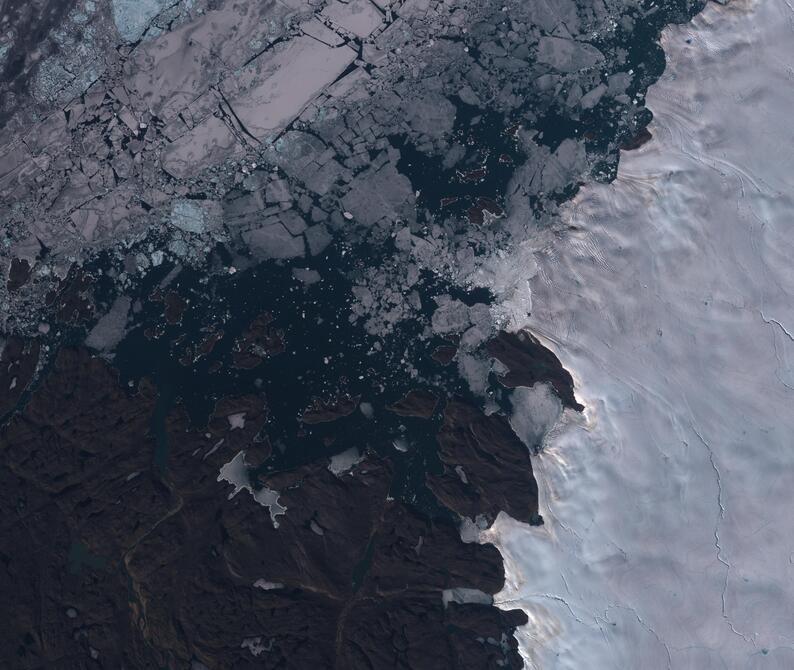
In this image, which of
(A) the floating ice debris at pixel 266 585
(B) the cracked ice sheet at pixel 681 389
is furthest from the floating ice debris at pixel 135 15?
(A) the floating ice debris at pixel 266 585

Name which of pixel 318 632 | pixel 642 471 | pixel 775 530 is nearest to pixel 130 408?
pixel 318 632

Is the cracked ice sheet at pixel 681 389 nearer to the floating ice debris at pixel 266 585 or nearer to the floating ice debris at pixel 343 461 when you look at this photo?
the floating ice debris at pixel 343 461

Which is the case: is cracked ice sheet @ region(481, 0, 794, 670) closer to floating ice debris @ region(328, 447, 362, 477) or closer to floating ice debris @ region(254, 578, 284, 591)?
floating ice debris @ region(328, 447, 362, 477)

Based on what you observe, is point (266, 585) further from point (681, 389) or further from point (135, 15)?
point (135, 15)

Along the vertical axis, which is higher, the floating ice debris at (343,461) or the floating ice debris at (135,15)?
the floating ice debris at (135,15)

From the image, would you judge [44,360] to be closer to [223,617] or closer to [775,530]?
[223,617]

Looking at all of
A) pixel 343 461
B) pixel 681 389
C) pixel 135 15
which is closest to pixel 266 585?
pixel 343 461

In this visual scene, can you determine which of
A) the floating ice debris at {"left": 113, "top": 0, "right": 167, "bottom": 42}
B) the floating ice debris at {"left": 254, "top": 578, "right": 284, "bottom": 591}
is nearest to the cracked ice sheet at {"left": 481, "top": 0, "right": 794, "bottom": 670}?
the floating ice debris at {"left": 254, "top": 578, "right": 284, "bottom": 591}

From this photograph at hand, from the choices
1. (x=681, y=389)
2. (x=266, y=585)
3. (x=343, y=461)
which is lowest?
(x=681, y=389)
